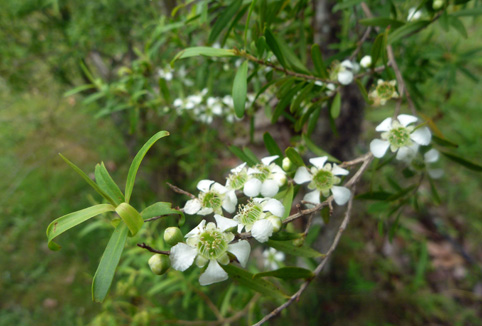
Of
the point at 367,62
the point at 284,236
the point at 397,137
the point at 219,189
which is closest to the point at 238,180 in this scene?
the point at 219,189

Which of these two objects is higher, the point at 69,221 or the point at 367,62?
the point at 69,221

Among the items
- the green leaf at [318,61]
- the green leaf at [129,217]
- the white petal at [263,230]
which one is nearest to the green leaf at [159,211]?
the green leaf at [129,217]

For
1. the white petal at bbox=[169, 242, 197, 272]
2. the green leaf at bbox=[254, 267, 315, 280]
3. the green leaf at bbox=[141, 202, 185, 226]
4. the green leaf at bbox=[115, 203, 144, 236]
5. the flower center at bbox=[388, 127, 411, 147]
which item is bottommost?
the green leaf at bbox=[254, 267, 315, 280]

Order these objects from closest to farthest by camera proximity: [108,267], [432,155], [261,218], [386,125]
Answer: [108,267], [261,218], [386,125], [432,155]

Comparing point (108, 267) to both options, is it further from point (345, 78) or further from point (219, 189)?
point (345, 78)

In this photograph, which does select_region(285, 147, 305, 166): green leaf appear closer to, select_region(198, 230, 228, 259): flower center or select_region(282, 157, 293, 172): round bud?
select_region(282, 157, 293, 172): round bud

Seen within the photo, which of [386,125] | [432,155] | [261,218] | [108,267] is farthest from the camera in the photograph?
[432,155]

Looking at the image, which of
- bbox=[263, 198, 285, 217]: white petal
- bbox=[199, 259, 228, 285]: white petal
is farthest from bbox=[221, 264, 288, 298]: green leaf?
bbox=[263, 198, 285, 217]: white petal

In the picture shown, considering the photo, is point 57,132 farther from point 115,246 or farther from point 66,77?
point 115,246
